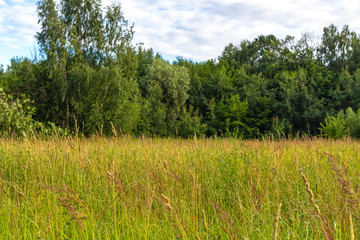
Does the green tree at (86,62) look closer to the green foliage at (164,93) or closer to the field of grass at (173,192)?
the green foliage at (164,93)

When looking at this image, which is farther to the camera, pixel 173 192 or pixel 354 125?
pixel 354 125

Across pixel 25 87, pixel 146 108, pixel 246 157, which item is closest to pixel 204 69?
pixel 146 108

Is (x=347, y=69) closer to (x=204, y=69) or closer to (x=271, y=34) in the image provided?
(x=271, y=34)

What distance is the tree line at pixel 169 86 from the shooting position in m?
17.5

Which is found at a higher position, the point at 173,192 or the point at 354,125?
the point at 354,125

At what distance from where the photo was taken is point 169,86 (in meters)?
28.2

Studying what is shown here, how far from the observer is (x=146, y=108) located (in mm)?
25969

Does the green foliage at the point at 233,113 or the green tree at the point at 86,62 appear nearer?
the green tree at the point at 86,62

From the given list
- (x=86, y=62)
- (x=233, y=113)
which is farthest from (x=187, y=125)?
(x=86, y=62)

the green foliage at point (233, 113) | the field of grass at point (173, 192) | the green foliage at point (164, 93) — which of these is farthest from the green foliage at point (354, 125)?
the field of grass at point (173, 192)

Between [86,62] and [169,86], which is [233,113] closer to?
[169,86]

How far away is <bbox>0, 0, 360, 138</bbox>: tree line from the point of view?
1747 cm

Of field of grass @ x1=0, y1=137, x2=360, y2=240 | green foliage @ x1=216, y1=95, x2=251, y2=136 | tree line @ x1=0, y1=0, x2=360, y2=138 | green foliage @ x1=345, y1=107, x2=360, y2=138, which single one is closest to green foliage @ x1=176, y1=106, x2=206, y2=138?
tree line @ x1=0, y1=0, x2=360, y2=138

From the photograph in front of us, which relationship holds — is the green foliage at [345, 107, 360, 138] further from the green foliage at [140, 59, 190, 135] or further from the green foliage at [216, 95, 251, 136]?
the green foliage at [140, 59, 190, 135]
